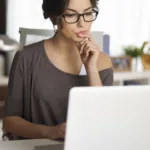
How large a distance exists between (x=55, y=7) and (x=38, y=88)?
33cm

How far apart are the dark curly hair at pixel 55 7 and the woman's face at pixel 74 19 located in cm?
2

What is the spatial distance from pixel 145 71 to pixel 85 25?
5.68 ft

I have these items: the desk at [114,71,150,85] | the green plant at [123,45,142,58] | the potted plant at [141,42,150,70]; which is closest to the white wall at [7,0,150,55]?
the green plant at [123,45,142,58]

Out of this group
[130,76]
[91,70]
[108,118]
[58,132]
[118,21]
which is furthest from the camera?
[118,21]

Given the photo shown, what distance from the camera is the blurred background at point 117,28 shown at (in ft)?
9.24

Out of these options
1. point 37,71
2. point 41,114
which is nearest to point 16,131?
point 41,114

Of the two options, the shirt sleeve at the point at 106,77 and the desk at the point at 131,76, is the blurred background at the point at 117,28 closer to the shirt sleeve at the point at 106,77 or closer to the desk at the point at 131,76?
the desk at the point at 131,76

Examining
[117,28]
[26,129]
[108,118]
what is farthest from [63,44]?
[117,28]

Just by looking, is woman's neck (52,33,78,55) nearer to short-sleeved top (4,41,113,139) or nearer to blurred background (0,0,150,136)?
short-sleeved top (4,41,113,139)

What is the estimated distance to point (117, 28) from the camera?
10.9 feet

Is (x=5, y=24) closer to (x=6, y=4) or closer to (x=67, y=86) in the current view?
(x=6, y=4)

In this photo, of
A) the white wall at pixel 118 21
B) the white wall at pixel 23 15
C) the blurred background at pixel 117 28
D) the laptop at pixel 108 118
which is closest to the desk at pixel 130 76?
the blurred background at pixel 117 28

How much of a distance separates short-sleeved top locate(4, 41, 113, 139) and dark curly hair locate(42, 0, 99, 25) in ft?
0.51

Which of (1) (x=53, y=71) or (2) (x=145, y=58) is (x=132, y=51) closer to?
(2) (x=145, y=58)
